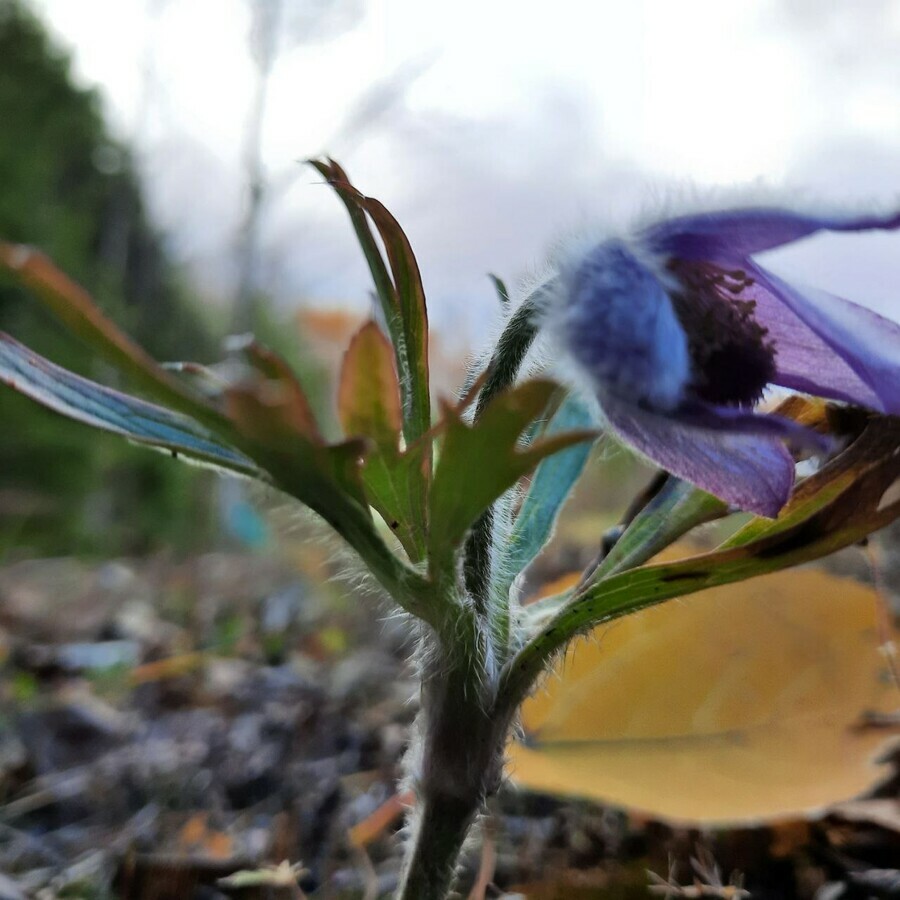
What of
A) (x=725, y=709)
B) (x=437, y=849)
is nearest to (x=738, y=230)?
(x=437, y=849)

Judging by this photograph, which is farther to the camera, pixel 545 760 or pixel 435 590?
pixel 545 760

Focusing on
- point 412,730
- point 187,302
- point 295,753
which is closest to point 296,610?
point 295,753

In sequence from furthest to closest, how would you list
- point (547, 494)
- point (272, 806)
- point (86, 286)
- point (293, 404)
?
point (86, 286) → point (272, 806) → point (547, 494) → point (293, 404)

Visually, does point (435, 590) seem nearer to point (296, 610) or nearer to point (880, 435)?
point (880, 435)

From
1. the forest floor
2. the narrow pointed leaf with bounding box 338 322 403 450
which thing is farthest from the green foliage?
the forest floor

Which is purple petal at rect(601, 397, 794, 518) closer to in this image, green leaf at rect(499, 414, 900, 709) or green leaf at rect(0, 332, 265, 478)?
green leaf at rect(499, 414, 900, 709)

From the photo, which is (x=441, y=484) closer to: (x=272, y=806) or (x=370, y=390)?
(x=370, y=390)
